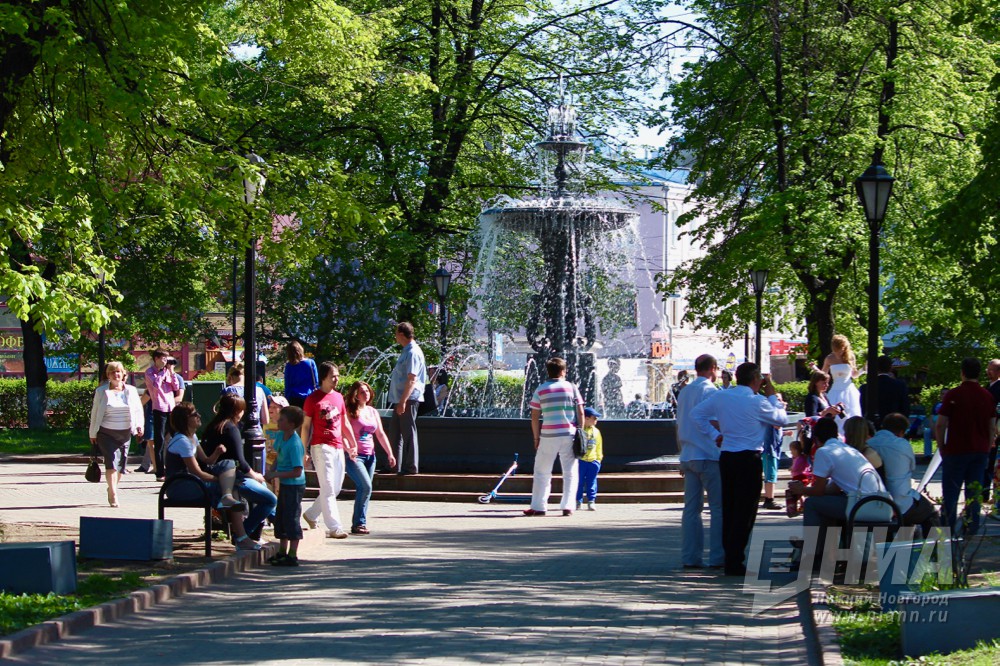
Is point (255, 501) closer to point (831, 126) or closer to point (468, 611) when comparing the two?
point (468, 611)

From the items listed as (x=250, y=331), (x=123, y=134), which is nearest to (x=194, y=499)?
(x=250, y=331)

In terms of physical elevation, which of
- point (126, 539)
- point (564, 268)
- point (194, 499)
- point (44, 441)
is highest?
point (564, 268)

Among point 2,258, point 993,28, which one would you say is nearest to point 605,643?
point 2,258

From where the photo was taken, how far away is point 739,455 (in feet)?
38.4

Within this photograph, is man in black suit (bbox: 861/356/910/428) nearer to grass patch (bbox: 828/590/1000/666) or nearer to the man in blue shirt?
the man in blue shirt

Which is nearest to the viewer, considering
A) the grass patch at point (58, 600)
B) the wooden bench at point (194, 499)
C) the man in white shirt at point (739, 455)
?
the grass patch at point (58, 600)

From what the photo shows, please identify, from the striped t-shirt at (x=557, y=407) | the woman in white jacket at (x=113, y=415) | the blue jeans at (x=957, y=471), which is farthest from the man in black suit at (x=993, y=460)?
the woman in white jacket at (x=113, y=415)

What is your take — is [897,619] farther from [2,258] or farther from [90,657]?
[2,258]

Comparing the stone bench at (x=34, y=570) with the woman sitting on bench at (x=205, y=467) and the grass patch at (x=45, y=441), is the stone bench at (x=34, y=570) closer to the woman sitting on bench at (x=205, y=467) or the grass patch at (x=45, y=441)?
the woman sitting on bench at (x=205, y=467)

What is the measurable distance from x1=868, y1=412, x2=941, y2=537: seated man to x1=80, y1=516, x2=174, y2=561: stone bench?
242 inches

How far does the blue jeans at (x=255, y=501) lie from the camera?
12.9 m

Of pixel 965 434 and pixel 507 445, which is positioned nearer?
pixel 965 434

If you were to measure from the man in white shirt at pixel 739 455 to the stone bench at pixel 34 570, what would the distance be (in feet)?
17.6

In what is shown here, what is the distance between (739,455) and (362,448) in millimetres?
5102
